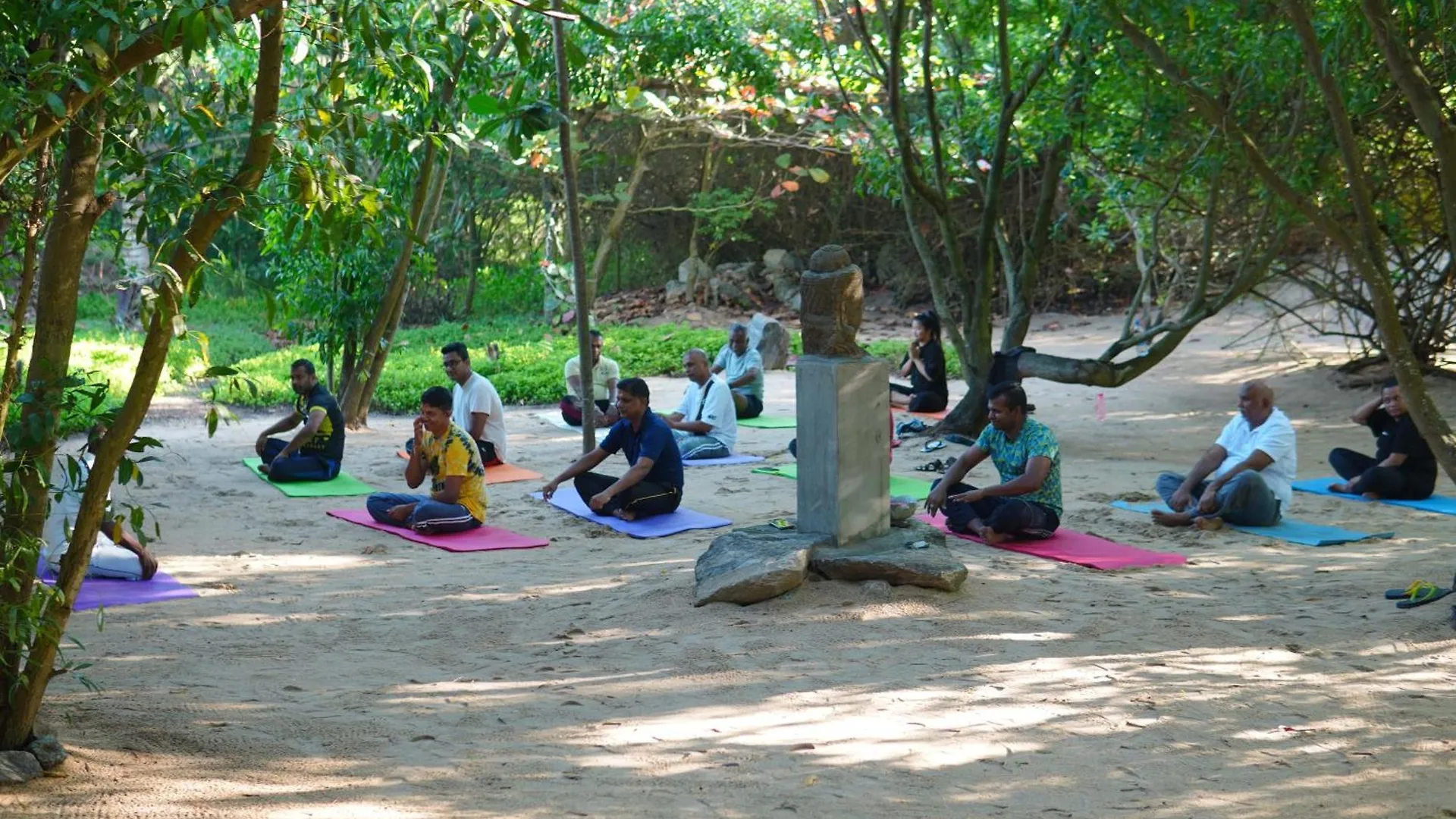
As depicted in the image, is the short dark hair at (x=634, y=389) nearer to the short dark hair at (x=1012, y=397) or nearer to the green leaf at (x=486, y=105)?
the short dark hair at (x=1012, y=397)

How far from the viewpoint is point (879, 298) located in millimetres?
23031

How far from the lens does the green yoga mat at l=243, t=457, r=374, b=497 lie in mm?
10102

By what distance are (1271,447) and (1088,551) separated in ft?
5.18

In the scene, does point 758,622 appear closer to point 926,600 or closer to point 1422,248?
point 926,600

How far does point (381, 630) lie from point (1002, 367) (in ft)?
23.7

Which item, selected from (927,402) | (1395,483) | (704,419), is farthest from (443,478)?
(1395,483)

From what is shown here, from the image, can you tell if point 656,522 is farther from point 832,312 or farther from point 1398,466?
point 1398,466

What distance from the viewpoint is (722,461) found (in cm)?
1143

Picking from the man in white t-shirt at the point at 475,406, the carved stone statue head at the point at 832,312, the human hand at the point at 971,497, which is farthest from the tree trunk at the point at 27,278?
the man in white t-shirt at the point at 475,406

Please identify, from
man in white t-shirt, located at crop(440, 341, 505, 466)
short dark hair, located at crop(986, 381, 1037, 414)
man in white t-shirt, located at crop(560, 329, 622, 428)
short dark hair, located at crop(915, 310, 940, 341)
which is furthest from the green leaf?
short dark hair, located at crop(915, 310, 940, 341)

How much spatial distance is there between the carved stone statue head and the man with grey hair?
6.37m

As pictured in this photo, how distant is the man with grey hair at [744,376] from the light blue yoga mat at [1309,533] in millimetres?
5993

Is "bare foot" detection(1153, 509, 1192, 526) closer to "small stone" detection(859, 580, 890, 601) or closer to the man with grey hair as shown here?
"small stone" detection(859, 580, 890, 601)

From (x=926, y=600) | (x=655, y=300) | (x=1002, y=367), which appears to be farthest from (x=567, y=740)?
(x=655, y=300)
